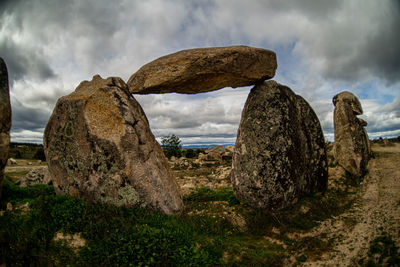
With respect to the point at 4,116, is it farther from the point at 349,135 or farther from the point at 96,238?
the point at 349,135

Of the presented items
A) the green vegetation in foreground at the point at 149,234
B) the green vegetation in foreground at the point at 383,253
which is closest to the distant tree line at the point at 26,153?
the green vegetation in foreground at the point at 149,234

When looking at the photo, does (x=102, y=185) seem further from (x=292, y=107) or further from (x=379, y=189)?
(x=379, y=189)

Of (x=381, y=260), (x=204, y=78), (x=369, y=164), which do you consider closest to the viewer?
(x=381, y=260)

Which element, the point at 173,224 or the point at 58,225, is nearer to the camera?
the point at 58,225

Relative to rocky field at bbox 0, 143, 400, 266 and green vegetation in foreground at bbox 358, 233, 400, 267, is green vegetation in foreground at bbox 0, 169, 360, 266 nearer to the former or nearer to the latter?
rocky field at bbox 0, 143, 400, 266

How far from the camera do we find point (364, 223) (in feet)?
25.0

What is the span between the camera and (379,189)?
11148 millimetres

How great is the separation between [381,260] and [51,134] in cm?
994

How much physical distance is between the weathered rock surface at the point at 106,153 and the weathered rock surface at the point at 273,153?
2944 millimetres

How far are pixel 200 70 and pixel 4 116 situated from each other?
5755 mm

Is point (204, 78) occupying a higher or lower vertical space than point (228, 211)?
higher

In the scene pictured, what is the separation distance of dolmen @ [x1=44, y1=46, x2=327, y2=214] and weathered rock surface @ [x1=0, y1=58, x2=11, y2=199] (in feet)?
5.30

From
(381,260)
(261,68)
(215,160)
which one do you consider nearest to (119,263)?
(381,260)

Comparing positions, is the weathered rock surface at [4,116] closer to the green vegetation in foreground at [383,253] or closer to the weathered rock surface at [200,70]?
the weathered rock surface at [200,70]
